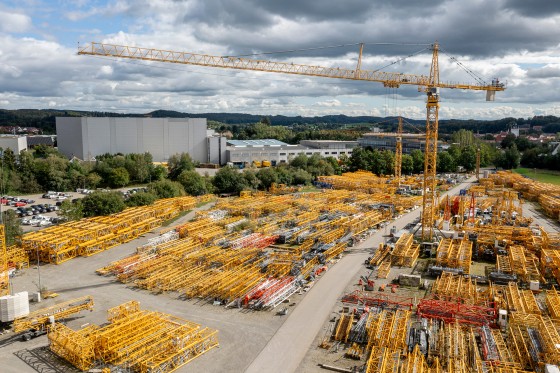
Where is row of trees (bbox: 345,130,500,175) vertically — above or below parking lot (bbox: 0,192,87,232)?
above

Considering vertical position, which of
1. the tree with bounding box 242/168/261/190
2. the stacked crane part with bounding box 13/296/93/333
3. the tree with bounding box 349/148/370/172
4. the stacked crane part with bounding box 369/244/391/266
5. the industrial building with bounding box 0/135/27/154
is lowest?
the stacked crane part with bounding box 13/296/93/333

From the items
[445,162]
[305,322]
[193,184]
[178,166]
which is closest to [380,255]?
[305,322]

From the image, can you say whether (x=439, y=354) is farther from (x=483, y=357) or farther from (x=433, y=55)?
(x=433, y=55)

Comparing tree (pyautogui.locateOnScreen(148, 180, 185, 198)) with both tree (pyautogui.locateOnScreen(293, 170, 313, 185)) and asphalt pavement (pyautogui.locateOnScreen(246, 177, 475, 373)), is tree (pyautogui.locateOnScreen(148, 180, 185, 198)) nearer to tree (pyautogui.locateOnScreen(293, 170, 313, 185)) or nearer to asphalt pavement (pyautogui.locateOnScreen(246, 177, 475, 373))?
tree (pyautogui.locateOnScreen(293, 170, 313, 185))

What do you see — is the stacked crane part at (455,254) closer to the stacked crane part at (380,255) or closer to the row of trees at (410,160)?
the stacked crane part at (380,255)

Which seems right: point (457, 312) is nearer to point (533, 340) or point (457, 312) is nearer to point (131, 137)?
point (533, 340)

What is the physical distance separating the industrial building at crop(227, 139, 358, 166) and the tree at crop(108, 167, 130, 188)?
18490mm

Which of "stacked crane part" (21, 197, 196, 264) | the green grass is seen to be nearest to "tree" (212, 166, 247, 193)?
"stacked crane part" (21, 197, 196, 264)

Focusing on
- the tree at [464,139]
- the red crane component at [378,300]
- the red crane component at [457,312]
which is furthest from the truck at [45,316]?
the tree at [464,139]

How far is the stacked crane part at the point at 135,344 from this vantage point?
36.9 ft

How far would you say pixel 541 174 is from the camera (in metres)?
58.6

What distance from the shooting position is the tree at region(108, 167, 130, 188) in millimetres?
40844

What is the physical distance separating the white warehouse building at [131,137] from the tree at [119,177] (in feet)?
44.3

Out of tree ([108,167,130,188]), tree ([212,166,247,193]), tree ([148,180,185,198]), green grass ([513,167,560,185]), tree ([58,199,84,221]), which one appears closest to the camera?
tree ([58,199,84,221])
